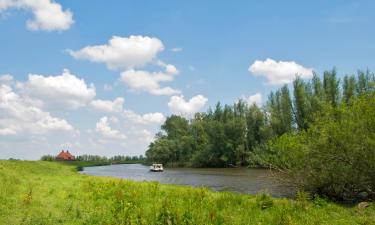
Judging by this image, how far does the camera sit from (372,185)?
21.8m

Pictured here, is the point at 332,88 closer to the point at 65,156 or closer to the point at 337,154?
the point at 337,154

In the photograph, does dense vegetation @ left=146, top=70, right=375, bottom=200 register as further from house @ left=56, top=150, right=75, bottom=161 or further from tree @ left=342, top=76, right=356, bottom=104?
house @ left=56, top=150, right=75, bottom=161

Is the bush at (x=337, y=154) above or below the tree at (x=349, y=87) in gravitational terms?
below

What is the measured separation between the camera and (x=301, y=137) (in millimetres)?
24234

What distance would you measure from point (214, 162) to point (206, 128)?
9.88 metres

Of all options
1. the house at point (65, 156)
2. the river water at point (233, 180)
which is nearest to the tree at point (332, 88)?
the river water at point (233, 180)

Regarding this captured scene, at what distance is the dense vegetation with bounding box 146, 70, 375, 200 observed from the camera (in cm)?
2186

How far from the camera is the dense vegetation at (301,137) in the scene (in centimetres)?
2186

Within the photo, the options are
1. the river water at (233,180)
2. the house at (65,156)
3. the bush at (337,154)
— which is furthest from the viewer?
the house at (65,156)

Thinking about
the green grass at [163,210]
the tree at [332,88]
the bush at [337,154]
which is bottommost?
the green grass at [163,210]

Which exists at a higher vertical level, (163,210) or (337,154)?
(337,154)

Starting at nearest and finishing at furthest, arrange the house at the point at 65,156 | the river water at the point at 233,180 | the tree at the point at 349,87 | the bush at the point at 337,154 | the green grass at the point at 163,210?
1. the green grass at the point at 163,210
2. the bush at the point at 337,154
3. the river water at the point at 233,180
4. the tree at the point at 349,87
5. the house at the point at 65,156

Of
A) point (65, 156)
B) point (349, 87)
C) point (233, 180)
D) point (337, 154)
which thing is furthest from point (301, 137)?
point (65, 156)

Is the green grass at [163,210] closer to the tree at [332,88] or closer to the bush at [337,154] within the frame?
the bush at [337,154]
